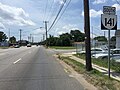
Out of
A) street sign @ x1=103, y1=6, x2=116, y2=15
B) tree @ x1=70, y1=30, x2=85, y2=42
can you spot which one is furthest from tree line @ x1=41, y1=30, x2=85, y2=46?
street sign @ x1=103, y1=6, x2=116, y2=15

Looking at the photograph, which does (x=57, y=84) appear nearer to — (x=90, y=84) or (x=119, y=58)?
(x=90, y=84)

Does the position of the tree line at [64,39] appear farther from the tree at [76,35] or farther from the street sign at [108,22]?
the street sign at [108,22]

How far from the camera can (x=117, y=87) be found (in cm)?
998

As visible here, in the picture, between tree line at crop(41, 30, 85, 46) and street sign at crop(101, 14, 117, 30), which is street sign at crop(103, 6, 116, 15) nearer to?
street sign at crop(101, 14, 117, 30)

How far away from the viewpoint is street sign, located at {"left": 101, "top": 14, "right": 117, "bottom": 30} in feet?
39.8

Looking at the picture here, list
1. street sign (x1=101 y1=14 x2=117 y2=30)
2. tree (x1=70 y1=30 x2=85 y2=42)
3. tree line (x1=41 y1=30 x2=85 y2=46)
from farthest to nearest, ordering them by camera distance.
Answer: tree (x1=70 y1=30 x2=85 y2=42) → tree line (x1=41 y1=30 x2=85 y2=46) → street sign (x1=101 y1=14 x2=117 y2=30)

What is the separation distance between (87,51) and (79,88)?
5.95 m

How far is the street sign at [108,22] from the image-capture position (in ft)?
39.8

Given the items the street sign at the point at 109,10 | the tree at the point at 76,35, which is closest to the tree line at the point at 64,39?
the tree at the point at 76,35

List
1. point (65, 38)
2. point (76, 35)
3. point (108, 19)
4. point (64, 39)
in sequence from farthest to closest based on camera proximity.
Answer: point (76, 35), point (65, 38), point (64, 39), point (108, 19)

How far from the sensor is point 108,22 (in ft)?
40.1

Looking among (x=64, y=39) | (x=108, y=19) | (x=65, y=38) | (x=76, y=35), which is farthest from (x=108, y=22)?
(x=76, y=35)

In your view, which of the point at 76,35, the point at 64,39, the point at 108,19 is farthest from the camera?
the point at 76,35

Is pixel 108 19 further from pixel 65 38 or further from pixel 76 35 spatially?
pixel 76 35
